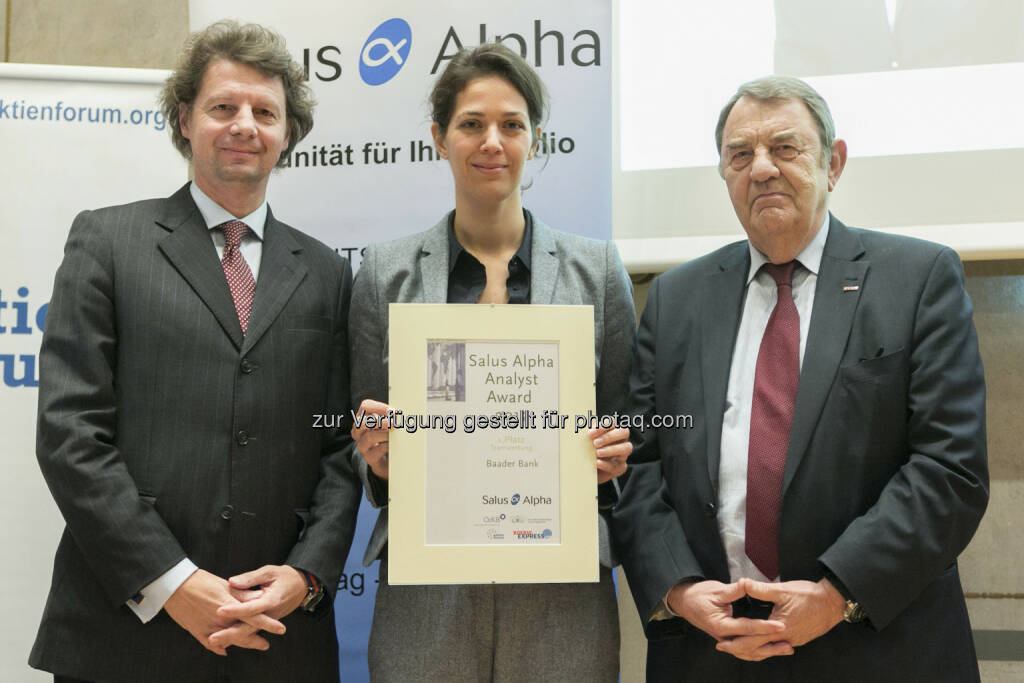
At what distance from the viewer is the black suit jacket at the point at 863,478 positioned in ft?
6.33

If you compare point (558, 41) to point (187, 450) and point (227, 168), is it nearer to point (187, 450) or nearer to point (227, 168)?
point (227, 168)

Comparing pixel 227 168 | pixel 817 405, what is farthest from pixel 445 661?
pixel 227 168

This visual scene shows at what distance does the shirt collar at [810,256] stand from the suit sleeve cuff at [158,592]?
1589 millimetres

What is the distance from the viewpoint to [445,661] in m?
2.11

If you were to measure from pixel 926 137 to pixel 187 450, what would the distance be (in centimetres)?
262

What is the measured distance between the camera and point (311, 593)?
217cm

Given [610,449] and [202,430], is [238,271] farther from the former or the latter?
[610,449]

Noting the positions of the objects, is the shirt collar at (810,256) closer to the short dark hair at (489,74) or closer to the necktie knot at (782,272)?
the necktie knot at (782,272)

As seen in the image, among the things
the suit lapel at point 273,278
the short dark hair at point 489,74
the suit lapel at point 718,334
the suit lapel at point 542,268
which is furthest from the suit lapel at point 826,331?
the suit lapel at point 273,278

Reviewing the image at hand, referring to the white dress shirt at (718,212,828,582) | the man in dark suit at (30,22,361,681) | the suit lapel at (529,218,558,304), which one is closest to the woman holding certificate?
the suit lapel at (529,218,558,304)

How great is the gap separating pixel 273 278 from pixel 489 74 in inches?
31.1

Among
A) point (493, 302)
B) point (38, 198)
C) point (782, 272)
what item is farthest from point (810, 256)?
point (38, 198)

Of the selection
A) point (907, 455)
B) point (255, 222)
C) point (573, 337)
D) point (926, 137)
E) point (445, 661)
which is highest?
point (926, 137)

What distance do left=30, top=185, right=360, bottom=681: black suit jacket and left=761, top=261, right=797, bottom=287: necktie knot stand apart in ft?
3.96
